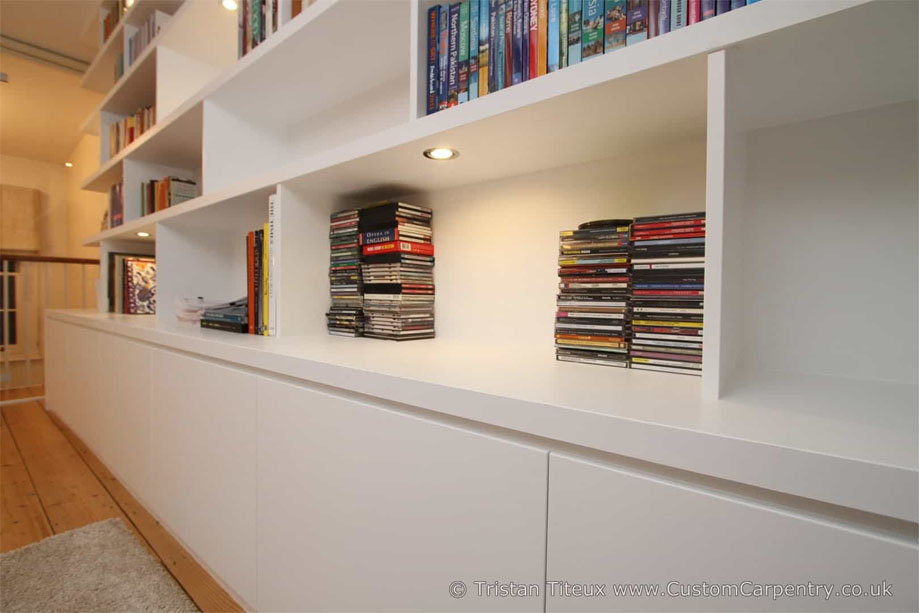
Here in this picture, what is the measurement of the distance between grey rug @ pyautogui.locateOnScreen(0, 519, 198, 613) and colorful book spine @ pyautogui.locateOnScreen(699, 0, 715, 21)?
5.18 ft

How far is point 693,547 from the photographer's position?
14.9 inches

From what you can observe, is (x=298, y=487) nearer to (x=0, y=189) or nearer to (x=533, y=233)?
(x=533, y=233)

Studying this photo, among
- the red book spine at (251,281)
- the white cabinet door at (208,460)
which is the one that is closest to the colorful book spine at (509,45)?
the white cabinet door at (208,460)

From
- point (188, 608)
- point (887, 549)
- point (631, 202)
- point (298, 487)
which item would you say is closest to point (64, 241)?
point (188, 608)

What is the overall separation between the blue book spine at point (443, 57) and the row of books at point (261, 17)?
54cm

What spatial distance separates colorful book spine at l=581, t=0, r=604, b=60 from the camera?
627 millimetres

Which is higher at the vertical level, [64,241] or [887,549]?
[64,241]

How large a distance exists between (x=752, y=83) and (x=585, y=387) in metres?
0.47

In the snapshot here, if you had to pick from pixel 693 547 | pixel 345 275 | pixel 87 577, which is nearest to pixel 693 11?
pixel 693 547

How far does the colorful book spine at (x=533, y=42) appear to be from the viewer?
70cm

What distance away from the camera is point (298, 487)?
0.80 metres

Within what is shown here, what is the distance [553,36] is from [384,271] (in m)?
0.67

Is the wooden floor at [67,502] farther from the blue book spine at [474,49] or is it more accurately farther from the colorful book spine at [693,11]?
the colorful book spine at [693,11]

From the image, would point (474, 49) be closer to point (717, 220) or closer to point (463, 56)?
point (463, 56)
